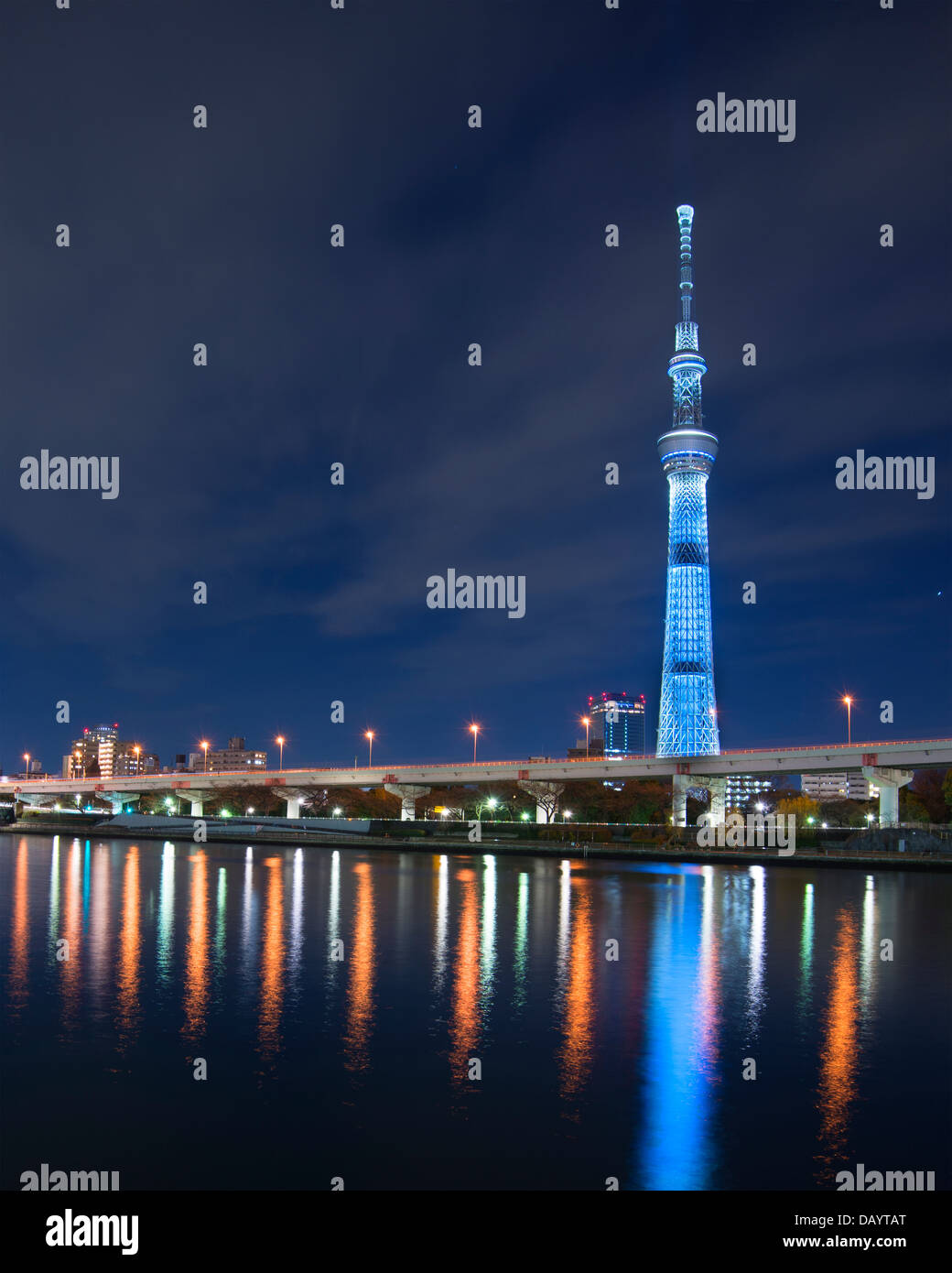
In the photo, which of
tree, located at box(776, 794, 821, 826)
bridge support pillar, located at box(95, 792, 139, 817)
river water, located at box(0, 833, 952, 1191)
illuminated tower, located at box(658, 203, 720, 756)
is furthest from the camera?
illuminated tower, located at box(658, 203, 720, 756)

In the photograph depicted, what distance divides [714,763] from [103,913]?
76141 mm

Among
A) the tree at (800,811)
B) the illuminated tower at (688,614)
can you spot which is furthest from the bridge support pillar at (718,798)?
the illuminated tower at (688,614)

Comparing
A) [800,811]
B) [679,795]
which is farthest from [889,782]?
[800,811]

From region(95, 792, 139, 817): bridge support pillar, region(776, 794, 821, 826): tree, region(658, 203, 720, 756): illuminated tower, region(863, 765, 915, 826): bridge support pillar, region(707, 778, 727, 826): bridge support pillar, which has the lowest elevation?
region(95, 792, 139, 817): bridge support pillar

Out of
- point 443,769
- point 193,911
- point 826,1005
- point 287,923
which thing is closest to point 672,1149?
point 826,1005

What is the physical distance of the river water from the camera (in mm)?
14727

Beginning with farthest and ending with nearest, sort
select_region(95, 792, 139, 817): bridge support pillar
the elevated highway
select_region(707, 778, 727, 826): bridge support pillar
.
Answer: select_region(95, 792, 139, 817): bridge support pillar
select_region(707, 778, 727, 826): bridge support pillar
the elevated highway

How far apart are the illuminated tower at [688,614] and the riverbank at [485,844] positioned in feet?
274

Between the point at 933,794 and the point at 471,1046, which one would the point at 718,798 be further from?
the point at 471,1046

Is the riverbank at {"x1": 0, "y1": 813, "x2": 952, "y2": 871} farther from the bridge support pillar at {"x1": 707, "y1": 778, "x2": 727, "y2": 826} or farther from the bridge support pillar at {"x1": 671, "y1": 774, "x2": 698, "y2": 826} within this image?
the bridge support pillar at {"x1": 707, "y1": 778, "x2": 727, "y2": 826}

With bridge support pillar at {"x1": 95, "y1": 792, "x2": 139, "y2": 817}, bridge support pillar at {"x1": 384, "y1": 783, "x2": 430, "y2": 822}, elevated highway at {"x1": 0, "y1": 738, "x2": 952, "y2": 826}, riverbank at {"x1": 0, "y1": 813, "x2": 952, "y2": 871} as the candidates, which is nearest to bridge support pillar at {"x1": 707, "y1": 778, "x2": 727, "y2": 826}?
elevated highway at {"x1": 0, "y1": 738, "x2": 952, "y2": 826}

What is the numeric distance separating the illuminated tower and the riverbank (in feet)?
274

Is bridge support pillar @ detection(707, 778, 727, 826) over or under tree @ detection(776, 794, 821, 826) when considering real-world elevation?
over

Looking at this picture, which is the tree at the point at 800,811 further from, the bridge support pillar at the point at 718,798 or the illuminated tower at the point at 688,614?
the illuminated tower at the point at 688,614
